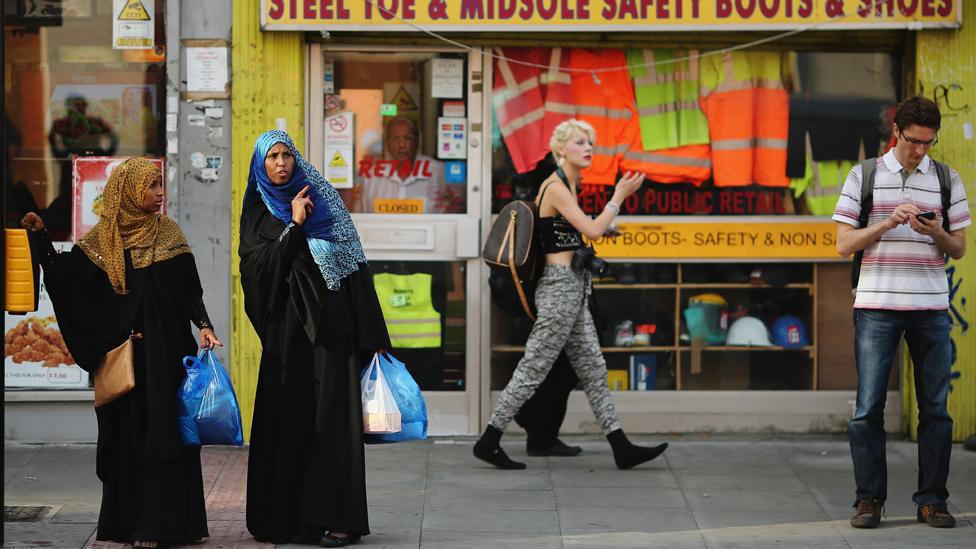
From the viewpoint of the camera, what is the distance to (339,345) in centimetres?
598

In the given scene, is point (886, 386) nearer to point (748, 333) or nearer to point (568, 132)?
point (568, 132)

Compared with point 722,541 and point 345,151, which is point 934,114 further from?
point 345,151

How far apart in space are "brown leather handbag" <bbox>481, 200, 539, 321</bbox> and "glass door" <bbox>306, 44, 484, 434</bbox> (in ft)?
3.07

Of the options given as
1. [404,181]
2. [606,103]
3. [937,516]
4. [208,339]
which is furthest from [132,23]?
[937,516]

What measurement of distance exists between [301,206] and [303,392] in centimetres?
79

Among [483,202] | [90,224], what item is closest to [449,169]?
[483,202]

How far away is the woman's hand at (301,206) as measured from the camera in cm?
581

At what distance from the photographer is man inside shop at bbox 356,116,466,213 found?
8.56 metres

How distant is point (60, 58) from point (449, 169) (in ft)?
7.63

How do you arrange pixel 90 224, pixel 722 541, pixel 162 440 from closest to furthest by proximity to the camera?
pixel 162 440
pixel 722 541
pixel 90 224

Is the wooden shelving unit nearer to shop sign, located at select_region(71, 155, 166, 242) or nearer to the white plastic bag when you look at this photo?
shop sign, located at select_region(71, 155, 166, 242)

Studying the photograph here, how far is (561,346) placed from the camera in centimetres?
752

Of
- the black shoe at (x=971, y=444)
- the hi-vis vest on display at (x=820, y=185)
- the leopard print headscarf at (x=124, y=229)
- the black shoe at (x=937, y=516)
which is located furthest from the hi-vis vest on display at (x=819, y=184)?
the leopard print headscarf at (x=124, y=229)

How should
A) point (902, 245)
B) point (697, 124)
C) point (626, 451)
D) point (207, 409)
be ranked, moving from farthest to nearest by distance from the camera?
point (697, 124) → point (626, 451) → point (902, 245) → point (207, 409)
